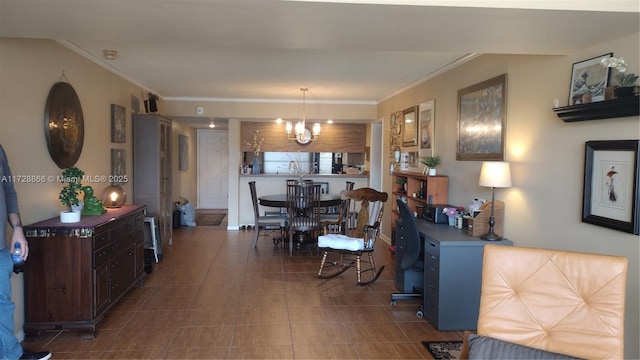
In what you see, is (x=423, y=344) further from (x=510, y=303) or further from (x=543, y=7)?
(x=543, y=7)

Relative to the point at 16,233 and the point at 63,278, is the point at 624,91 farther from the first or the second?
the point at 63,278

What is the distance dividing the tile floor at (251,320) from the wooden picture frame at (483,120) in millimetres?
1525

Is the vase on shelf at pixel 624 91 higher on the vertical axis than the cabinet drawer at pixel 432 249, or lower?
higher

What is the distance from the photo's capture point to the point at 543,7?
1.97 metres

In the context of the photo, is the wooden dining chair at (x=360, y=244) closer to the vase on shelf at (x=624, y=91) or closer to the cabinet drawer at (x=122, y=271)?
the cabinet drawer at (x=122, y=271)

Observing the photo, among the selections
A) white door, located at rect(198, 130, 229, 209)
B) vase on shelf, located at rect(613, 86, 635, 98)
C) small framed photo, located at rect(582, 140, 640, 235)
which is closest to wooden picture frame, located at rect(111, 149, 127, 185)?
small framed photo, located at rect(582, 140, 640, 235)

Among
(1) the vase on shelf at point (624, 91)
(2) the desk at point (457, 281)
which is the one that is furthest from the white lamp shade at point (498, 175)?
(1) the vase on shelf at point (624, 91)

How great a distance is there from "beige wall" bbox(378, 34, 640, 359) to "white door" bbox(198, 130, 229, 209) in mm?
7318

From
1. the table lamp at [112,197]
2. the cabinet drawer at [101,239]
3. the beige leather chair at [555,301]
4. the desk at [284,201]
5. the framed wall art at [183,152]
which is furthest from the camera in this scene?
the framed wall art at [183,152]

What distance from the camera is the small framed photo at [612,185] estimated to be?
2.16m

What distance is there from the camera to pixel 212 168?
33.0ft

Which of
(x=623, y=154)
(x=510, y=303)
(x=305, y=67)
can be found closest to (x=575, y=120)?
(x=623, y=154)

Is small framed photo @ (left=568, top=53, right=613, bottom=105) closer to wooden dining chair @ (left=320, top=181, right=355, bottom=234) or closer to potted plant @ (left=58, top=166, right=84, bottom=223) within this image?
wooden dining chair @ (left=320, top=181, right=355, bottom=234)

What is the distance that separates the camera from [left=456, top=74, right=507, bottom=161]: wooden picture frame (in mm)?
3383
